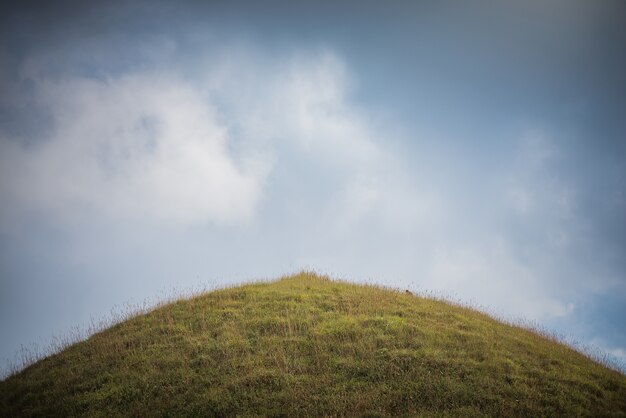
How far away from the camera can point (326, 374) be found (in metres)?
15.3

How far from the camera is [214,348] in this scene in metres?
17.8

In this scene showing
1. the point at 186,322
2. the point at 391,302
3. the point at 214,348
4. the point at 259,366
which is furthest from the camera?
the point at 391,302

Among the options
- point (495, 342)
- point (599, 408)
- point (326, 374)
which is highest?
point (495, 342)

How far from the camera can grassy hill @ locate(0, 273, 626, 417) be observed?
1371 centimetres

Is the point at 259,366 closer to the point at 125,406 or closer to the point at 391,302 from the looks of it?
the point at 125,406

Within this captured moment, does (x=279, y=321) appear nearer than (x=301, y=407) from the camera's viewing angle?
No

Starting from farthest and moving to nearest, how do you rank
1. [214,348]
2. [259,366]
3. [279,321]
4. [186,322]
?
1. [186,322]
2. [279,321]
3. [214,348]
4. [259,366]

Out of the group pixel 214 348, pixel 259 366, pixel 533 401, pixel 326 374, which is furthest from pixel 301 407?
pixel 533 401

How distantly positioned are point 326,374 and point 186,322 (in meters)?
9.27

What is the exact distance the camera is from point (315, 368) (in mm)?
15859

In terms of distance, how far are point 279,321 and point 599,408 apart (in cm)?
1290

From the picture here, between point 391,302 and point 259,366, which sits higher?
point 391,302

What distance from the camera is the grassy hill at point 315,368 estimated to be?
540 inches

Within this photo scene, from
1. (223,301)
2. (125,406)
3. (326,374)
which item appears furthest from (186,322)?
(326,374)
